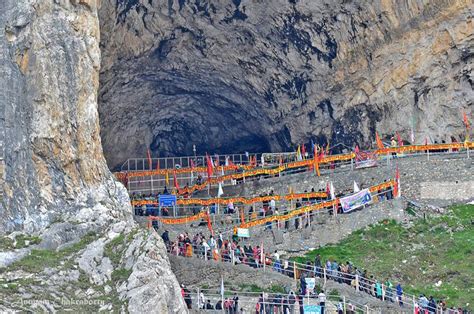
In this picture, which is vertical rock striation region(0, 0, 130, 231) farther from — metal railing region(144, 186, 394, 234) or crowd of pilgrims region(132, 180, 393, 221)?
crowd of pilgrims region(132, 180, 393, 221)

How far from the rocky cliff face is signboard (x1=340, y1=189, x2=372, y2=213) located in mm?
6904

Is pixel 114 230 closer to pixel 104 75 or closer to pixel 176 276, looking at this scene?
pixel 176 276

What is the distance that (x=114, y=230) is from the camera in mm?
56219

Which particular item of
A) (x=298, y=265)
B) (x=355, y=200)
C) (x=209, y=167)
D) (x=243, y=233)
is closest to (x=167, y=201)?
(x=243, y=233)

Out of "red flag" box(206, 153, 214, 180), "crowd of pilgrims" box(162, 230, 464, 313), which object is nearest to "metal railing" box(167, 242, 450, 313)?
"crowd of pilgrims" box(162, 230, 464, 313)

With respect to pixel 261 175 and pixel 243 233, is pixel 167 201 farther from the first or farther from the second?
pixel 261 175

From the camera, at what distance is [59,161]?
57281 millimetres

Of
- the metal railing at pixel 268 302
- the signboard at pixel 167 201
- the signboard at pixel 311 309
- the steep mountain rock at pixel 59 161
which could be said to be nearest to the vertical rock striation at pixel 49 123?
the steep mountain rock at pixel 59 161

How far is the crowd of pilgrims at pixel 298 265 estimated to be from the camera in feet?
189

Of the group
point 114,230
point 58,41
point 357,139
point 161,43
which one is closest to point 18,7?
point 58,41

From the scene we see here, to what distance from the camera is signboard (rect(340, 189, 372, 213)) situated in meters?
64.3

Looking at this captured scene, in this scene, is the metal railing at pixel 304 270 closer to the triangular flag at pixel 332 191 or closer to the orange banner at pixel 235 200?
the triangular flag at pixel 332 191

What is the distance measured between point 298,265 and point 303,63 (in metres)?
13.3

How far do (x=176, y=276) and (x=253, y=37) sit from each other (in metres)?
15.0
